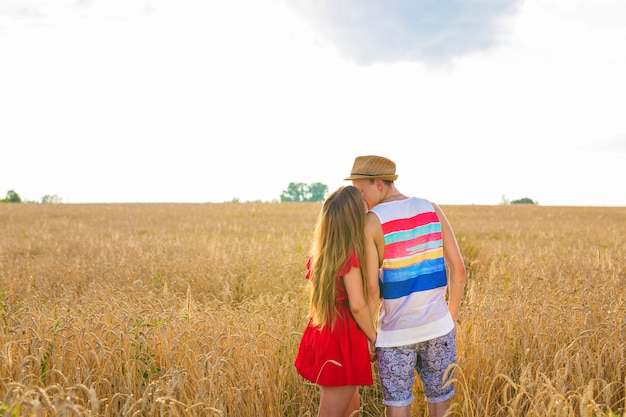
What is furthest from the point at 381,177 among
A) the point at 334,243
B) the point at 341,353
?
the point at 341,353

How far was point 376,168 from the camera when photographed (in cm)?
327

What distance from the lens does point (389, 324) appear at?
3.23m

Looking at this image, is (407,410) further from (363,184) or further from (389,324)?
(363,184)

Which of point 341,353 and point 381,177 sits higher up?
point 381,177

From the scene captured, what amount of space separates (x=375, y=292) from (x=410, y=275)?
255 millimetres

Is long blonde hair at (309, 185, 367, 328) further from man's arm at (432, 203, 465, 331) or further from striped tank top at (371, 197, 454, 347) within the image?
man's arm at (432, 203, 465, 331)

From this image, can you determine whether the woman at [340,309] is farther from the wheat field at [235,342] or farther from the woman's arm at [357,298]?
the wheat field at [235,342]

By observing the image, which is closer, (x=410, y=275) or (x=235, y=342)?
(x=410, y=275)

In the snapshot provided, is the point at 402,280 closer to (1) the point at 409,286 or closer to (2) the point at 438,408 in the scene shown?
(1) the point at 409,286

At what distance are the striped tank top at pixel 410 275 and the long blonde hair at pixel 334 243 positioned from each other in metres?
0.15

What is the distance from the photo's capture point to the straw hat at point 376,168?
3.27 meters

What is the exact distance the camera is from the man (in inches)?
125

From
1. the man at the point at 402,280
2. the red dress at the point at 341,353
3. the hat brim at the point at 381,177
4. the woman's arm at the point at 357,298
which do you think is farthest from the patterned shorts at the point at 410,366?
the hat brim at the point at 381,177

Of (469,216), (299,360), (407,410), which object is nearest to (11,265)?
(299,360)
